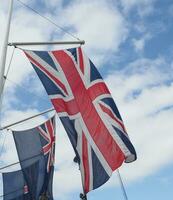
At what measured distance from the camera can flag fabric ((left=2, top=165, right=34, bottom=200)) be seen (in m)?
23.3

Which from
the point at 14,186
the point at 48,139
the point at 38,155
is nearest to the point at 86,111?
the point at 38,155

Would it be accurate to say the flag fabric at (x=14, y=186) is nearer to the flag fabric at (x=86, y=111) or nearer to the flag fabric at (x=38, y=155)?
the flag fabric at (x=38, y=155)

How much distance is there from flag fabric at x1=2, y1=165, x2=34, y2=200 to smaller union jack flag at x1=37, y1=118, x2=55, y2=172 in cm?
422

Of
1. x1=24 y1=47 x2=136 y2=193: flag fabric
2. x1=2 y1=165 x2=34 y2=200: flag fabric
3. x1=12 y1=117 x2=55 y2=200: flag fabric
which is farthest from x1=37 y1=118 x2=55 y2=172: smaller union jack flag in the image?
x1=24 y1=47 x2=136 y2=193: flag fabric

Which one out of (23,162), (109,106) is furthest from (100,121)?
(23,162)

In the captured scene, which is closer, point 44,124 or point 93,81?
point 93,81

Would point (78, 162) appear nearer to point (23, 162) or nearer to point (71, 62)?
point (71, 62)

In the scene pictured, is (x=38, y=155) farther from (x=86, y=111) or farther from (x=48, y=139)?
(x=86, y=111)

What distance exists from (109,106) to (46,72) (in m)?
2.12

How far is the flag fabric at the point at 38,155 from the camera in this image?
17.1m

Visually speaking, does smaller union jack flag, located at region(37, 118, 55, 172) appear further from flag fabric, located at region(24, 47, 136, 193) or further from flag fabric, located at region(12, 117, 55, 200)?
flag fabric, located at region(24, 47, 136, 193)

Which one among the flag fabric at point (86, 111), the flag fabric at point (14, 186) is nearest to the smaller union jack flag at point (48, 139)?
the flag fabric at point (14, 186)

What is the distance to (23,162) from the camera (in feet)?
56.2

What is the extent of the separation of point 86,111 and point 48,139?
6232 millimetres
